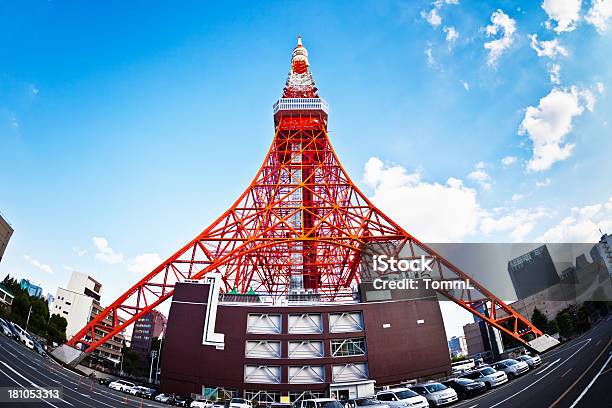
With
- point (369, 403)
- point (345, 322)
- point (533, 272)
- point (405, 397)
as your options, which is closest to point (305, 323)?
point (345, 322)

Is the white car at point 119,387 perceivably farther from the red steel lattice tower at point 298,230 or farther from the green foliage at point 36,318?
the green foliage at point 36,318

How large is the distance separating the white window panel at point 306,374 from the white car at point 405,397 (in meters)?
7.74

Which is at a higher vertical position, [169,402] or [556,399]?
[556,399]

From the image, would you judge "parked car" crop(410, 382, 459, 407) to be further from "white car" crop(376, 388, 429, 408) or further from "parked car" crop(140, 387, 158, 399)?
"parked car" crop(140, 387, 158, 399)

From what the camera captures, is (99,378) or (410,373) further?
(99,378)

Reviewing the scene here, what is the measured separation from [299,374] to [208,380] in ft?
19.5

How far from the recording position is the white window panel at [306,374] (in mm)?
22016

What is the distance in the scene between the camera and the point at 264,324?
77.6 feet

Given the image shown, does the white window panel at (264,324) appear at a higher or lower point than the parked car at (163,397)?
higher

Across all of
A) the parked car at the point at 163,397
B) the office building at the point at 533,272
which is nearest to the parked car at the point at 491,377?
the parked car at the point at 163,397

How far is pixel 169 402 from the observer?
21.0m

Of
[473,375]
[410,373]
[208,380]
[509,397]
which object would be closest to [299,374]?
[208,380]

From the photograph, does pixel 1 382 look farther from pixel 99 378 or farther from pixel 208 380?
pixel 99 378

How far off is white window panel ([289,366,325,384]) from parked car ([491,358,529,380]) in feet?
34.8
